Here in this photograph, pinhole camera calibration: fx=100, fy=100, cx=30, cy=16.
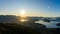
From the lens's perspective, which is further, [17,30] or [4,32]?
[17,30]

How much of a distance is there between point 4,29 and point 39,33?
16.3ft

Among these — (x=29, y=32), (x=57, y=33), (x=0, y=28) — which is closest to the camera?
(x=0, y=28)

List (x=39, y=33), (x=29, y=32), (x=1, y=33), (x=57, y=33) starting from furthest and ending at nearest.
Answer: (x=57, y=33) < (x=39, y=33) < (x=29, y=32) < (x=1, y=33)

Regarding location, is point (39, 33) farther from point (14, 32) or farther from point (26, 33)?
point (14, 32)

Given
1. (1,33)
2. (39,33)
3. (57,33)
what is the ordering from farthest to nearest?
(57,33), (39,33), (1,33)

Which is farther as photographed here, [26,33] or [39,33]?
[39,33]

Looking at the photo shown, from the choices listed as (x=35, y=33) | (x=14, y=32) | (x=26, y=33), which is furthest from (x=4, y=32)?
(x=35, y=33)

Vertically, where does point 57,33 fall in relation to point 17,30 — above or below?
below

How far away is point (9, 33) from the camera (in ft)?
37.9

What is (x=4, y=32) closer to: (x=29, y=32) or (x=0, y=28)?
(x=0, y=28)

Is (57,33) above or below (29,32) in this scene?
below

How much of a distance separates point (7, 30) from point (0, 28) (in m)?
0.89

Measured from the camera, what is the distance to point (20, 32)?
1204cm

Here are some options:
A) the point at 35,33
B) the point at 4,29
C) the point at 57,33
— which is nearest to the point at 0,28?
the point at 4,29
